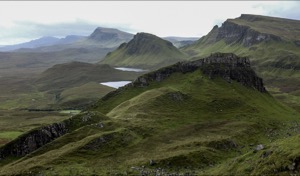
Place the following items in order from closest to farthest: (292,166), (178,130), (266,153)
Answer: (292,166) → (266,153) → (178,130)

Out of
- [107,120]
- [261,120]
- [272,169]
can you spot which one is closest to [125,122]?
[107,120]

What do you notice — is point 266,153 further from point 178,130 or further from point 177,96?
point 177,96

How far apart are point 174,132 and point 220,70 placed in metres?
67.7

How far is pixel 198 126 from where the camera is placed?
380 ft

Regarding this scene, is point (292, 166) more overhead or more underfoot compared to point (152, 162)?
more overhead

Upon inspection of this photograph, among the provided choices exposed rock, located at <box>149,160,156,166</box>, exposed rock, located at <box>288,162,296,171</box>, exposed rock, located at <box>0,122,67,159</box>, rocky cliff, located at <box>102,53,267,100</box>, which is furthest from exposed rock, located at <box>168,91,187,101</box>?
exposed rock, located at <box>288,162,296,171</box>

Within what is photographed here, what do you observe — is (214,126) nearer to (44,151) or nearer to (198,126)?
(198,126)

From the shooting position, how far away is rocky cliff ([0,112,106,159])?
9219cm

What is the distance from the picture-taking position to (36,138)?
95.2 m

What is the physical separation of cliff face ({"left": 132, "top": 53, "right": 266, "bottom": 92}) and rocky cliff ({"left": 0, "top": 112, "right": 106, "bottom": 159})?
232 ft

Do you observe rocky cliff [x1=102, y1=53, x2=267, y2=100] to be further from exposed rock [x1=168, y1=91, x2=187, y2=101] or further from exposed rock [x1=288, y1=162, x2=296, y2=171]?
exposed rock [x1=288, y1=162, x2=296, y2=171]

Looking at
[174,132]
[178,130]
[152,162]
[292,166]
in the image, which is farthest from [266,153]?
[178,130]

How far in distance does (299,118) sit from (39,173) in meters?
112

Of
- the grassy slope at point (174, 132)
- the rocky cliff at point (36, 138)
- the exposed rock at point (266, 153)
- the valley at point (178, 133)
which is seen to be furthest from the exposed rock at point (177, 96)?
the exposed rock at point (266, 153)
